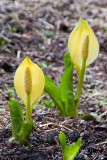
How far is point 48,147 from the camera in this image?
1918mm

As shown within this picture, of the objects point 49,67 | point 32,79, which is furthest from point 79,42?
point 49,67

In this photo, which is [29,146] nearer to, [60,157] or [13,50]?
[60,157]

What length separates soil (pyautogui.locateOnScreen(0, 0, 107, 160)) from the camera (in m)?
1.94

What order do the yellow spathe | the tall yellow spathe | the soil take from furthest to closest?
the tall yellow spathe, the soil, the yellow spathe

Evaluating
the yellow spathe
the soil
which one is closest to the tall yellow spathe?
the yellow spathe

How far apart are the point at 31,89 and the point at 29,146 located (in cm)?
41

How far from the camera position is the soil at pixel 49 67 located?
1.94m

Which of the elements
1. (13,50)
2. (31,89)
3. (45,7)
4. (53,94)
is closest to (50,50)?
(13,50)

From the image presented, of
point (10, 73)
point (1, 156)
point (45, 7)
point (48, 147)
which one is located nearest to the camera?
point (1, 156)

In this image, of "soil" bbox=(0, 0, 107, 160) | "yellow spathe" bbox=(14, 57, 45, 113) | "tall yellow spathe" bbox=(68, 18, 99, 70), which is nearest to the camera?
"yellow spathe" bbox=(14, 57, 45, 113)

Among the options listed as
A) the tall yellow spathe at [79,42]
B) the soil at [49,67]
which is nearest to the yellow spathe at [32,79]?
the soil at [49,67]

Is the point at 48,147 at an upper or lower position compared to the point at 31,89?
lower

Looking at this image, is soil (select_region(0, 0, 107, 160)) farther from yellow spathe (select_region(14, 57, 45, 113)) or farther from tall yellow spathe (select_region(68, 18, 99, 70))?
tall yellow spathe (select_region(68, 18, 99, 70))

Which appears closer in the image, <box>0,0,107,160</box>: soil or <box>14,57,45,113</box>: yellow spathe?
<box>14,57,45,113</box>: yellow spathe
